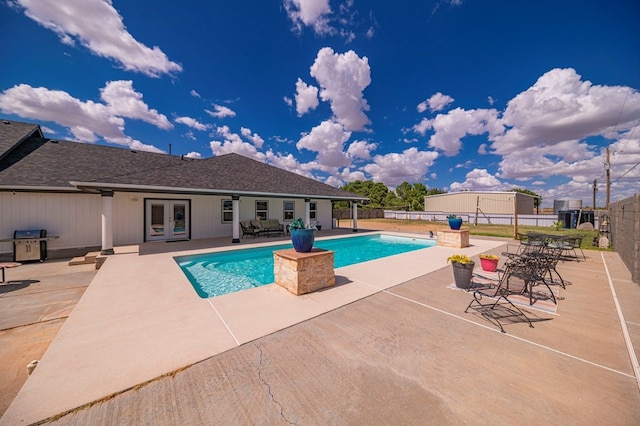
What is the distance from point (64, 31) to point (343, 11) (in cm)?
1302

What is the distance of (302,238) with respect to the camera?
5.30 metres

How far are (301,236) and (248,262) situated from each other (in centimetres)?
525

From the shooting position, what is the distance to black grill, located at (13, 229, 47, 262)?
8.34 metres

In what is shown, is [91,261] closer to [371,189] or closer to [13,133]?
[13,133]

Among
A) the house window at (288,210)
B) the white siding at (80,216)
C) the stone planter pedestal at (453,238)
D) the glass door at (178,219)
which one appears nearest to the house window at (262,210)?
the house window at (288,210)

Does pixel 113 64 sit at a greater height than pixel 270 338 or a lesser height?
greater

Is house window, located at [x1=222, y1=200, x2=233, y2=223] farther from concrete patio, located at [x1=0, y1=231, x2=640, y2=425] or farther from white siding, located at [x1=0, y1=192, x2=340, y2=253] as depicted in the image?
concrete patio, located at [x1=0, y1=231, x2=640, y2=425]

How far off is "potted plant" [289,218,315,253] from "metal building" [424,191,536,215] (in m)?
35.3

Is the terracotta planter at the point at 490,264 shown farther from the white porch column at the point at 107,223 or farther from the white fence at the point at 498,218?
the white fence at the point at 498,218

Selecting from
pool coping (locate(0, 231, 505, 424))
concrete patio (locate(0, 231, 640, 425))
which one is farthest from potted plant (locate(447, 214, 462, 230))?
concrete patio (locate(0, 231, 640, 425))

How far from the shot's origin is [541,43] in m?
11.7

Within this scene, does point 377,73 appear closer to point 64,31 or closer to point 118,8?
point 118,8

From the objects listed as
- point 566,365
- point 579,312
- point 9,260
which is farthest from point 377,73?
point 9,260

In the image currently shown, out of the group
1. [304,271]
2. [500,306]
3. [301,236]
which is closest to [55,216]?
[301,236]
